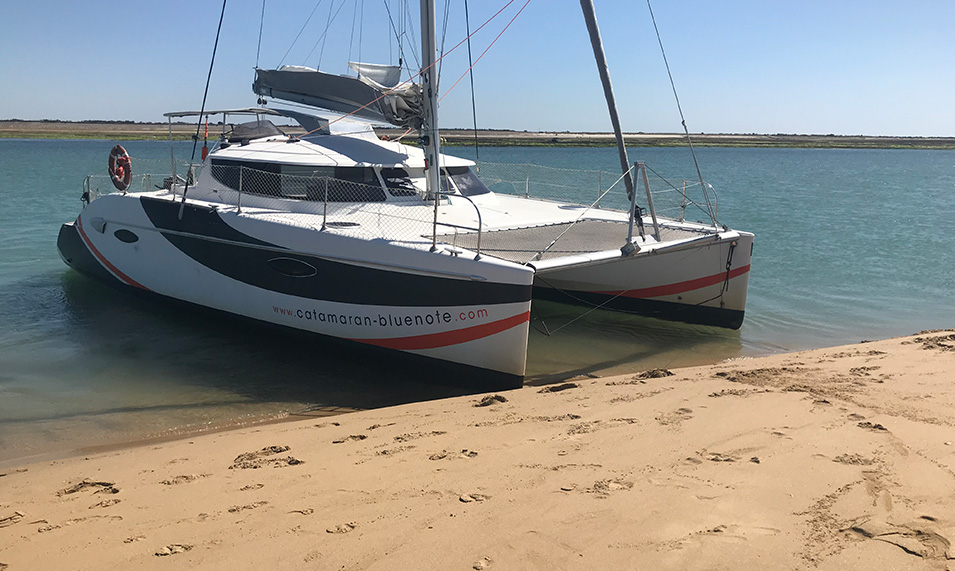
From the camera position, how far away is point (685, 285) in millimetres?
9383

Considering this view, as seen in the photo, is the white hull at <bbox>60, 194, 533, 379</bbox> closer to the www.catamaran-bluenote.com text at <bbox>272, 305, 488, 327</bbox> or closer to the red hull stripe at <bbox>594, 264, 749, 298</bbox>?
the www.catamaran-bluenote.com text at <bbox>272, 305, 488, 327</bbox>

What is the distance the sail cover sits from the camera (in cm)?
902

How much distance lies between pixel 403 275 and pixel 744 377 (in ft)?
11.0

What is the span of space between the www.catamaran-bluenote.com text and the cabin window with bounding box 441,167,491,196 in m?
3.16

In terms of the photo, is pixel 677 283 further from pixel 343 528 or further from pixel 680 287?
pixel 343 528

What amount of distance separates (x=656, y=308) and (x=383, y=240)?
13.9 ft

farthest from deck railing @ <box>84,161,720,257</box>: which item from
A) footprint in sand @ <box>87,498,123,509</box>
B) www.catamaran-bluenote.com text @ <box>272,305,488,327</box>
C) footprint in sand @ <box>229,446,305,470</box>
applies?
footprint in sand @ <box>87,498,123,509</box>

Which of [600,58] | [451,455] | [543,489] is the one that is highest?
[600,58]

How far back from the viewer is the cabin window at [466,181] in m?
10.1

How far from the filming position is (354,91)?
9.49 metres

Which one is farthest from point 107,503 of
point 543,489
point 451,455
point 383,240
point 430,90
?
point 430,90

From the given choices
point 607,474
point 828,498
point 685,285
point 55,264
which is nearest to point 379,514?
point 607,474

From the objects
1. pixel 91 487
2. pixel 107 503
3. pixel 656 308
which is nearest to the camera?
pixel 107 503

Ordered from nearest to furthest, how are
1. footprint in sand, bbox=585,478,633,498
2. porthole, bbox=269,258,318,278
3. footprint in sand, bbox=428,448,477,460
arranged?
1. footprint in sand, bbox=585,478,633,498
2. footprint in sand, bbox=428,448,477,460
3. porthole, bbox=269,258,318,278
